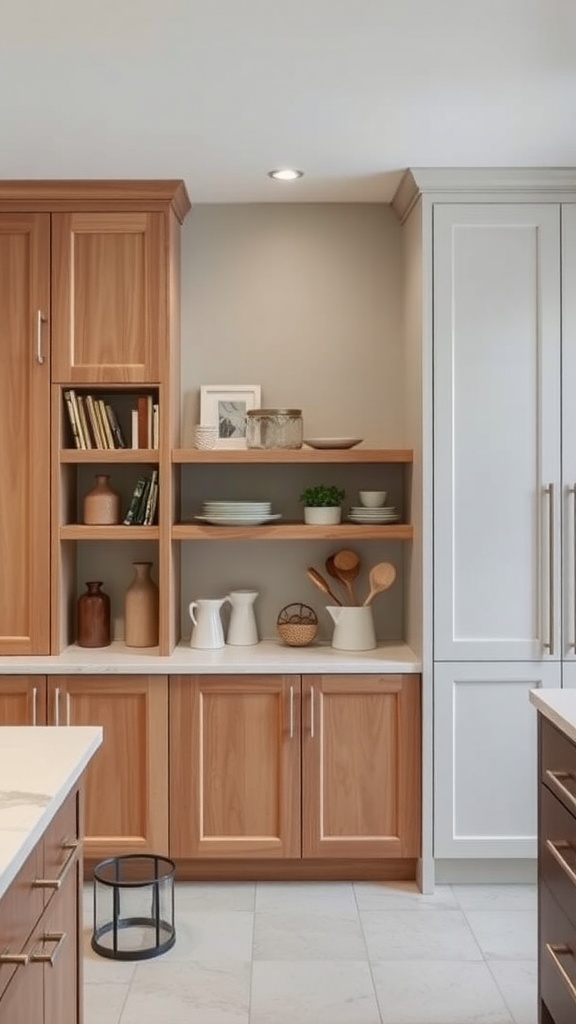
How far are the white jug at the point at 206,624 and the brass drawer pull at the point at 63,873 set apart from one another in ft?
5.76

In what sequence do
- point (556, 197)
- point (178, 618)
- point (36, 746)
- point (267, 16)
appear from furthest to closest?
point (178, 618), point (556, 197), point (267, 16), point (36, 746)

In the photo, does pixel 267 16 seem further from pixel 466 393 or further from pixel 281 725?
pixel 281 725

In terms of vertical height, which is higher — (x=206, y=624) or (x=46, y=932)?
(x=206, y=624)

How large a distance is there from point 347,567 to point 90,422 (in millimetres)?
1117

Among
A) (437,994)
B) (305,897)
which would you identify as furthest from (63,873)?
(305,897)

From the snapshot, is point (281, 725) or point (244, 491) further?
point (244, 491)

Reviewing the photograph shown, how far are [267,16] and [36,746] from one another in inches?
67.0

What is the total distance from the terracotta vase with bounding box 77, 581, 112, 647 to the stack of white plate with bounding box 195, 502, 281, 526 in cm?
50

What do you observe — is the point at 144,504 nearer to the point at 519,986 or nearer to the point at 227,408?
the point at 227,408

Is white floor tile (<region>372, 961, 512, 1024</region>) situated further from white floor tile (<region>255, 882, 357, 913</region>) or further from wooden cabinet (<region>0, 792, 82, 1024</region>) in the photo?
wooden cabinet (<region>0, 792, 82, 1024</region>)

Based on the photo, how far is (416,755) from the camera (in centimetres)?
358

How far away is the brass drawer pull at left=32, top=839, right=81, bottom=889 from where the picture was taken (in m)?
1.73

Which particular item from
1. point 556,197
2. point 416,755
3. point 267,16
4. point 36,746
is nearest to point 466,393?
point 556,197

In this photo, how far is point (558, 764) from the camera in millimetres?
2340
